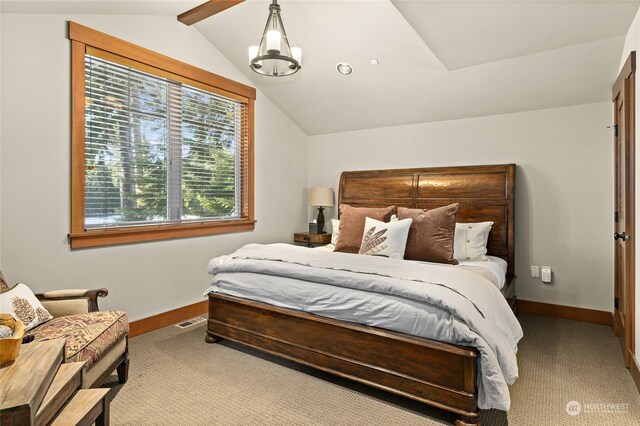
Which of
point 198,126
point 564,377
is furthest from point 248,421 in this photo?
point 198,126

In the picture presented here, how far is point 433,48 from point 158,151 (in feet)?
8.54

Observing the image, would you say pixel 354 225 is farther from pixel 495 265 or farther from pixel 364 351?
pixel 364 351

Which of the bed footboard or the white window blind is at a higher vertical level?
the white window blind

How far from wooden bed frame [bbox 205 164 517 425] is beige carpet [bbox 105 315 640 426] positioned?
12 cm

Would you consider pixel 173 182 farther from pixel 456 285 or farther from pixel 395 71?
pixel 456 285

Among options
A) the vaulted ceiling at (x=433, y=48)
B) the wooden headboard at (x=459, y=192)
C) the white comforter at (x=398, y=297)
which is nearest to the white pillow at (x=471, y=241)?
the wooden headboard at (x=459, y=192)

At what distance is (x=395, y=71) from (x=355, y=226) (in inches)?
61.2

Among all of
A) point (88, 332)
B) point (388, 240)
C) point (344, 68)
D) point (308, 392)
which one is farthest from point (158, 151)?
point (308, 392)

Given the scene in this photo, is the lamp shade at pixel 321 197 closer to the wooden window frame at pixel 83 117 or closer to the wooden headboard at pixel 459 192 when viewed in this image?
the wooden headboard at pixel 459 192

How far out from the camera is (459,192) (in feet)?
12.9

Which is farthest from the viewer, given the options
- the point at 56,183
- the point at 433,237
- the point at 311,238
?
the point at 311,238

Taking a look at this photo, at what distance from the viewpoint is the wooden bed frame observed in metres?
1.98

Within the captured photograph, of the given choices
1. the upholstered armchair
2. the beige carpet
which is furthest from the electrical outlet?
the upholstered armchair

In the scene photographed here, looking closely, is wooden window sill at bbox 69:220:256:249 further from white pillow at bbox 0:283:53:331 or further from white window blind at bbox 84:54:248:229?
white pillow at bbox 0:283:53:331
